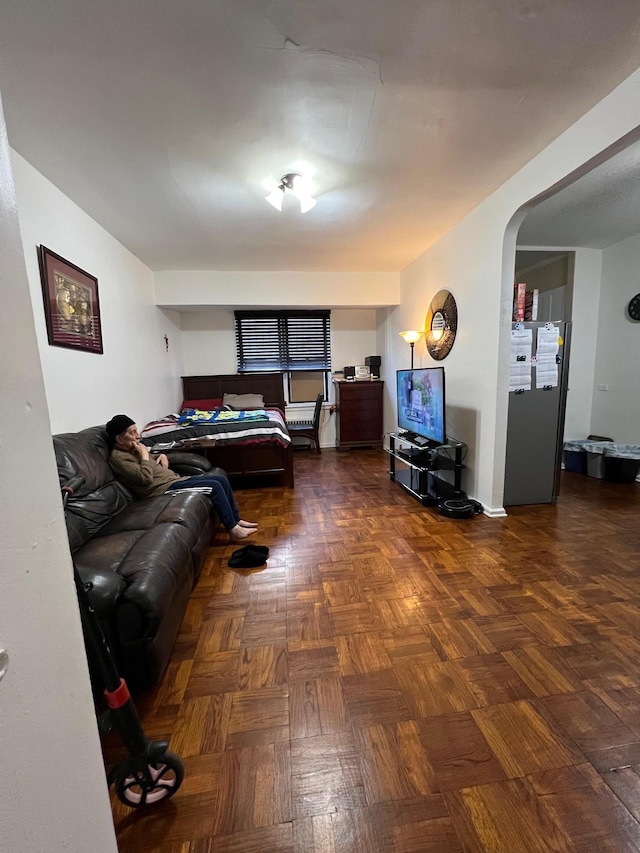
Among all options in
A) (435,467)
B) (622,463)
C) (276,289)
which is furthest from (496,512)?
(276,289)

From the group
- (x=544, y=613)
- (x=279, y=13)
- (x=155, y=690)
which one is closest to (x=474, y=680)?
(x=544, y=613)

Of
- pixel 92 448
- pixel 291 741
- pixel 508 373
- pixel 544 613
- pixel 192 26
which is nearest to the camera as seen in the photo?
pixel 291 741

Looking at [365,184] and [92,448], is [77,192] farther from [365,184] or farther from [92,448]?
[365,184]

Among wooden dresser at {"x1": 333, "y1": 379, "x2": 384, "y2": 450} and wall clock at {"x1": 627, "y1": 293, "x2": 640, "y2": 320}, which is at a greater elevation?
wall clock at {"x1": 627, "y1": 293, "x2": 640, "y2": 320}

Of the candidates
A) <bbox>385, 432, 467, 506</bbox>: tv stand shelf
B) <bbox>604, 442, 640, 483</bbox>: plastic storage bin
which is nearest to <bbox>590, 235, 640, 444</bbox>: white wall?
<bbox>604, 442, 640, 483</bbox>: plastic storage bin

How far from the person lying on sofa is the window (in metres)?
3.26

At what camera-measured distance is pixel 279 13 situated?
1.22 m

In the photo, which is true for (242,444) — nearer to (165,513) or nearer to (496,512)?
(165,513)

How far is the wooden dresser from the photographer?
5340 mm

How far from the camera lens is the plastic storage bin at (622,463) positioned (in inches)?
135

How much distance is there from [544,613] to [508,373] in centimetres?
172

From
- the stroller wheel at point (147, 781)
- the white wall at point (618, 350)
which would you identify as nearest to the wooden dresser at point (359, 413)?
the white wall at point (618, 350)

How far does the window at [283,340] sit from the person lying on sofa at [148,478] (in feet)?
10.7

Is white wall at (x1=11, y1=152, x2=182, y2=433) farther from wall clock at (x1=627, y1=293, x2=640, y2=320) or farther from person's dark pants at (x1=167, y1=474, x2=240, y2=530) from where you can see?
wall clock at (x1=627, y1=293, x2=640, y2=320)
